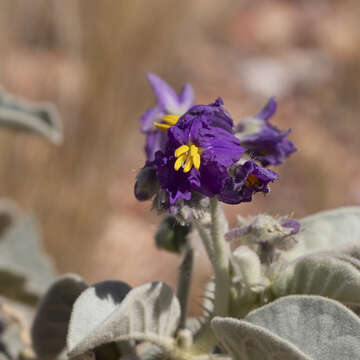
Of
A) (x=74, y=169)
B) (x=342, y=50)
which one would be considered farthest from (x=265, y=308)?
(x=342, y=50)

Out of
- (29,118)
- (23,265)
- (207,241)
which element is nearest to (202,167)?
(207,241)

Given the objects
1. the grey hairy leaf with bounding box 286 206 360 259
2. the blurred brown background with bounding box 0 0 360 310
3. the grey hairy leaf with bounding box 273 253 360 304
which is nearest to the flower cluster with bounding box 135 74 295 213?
the grey hairy leaf with bounding box 273 253 360 304

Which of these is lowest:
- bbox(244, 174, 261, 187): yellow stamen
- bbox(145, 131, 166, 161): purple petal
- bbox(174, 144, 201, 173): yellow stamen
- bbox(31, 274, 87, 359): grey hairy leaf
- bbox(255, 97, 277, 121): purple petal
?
bbox(31, 274, 87, 359): grey hairy leaf

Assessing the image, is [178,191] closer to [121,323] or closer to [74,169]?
[121,323]

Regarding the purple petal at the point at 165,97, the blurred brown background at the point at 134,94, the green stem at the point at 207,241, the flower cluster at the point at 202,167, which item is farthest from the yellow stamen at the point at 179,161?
the blurred brown background at the point at 134,94

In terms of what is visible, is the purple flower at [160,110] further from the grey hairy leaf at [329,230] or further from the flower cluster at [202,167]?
the grey hairy leaf at [329,230]

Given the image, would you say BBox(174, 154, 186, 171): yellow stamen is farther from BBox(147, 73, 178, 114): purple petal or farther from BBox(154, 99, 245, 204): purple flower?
BBox(147, 73, 178, 114): purple petal
